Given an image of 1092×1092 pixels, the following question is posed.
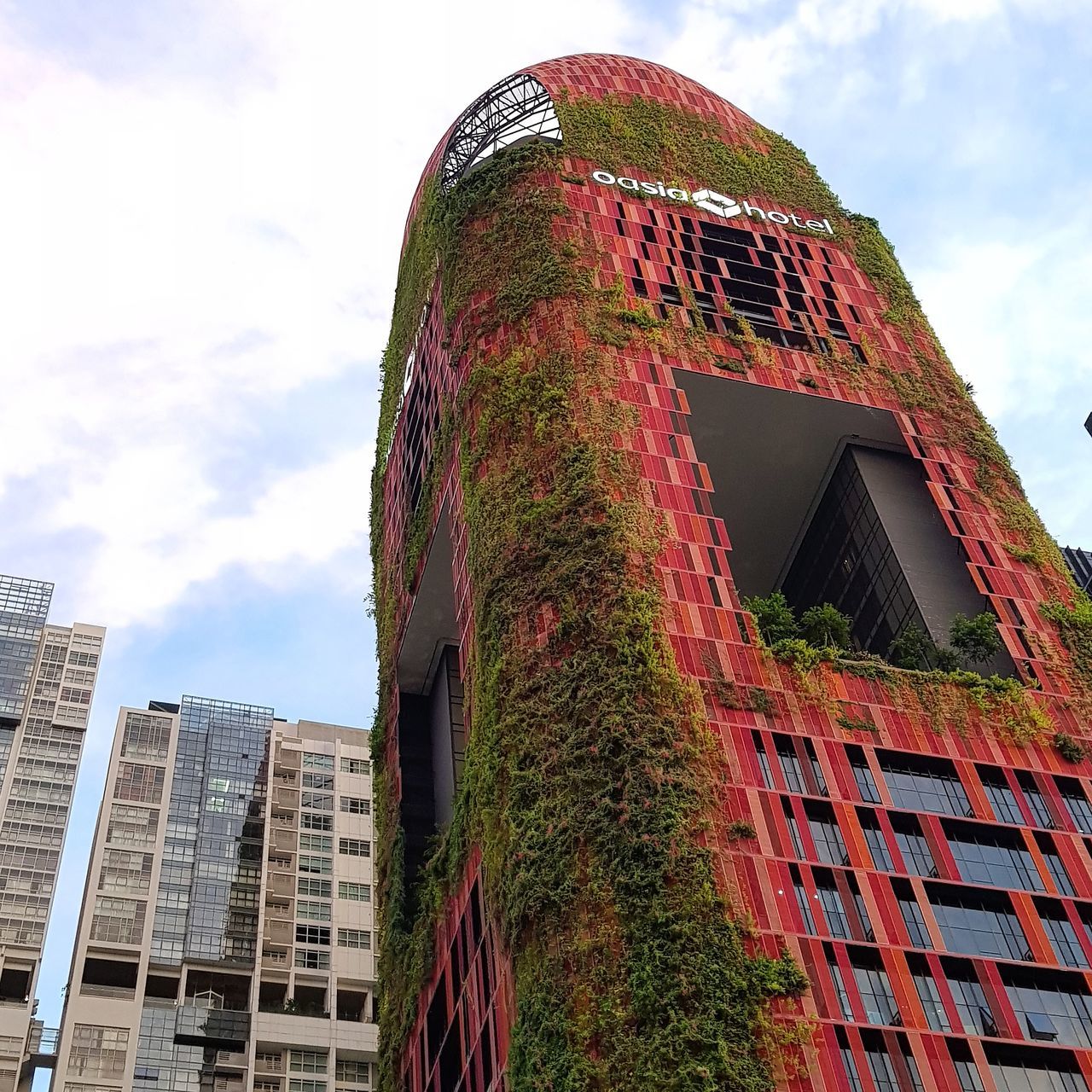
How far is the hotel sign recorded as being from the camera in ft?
195

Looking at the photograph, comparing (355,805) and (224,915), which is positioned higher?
(355,805)

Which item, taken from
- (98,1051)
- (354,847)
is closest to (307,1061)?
(98,1051)

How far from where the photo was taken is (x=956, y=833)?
3822 centimetres

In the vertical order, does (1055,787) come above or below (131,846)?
below

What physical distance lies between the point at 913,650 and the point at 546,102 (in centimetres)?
3246

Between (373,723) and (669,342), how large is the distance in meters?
23.3

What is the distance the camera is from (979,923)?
3584 centimetres

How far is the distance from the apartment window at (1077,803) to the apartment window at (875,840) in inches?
240

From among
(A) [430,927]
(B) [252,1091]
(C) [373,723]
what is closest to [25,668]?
(B) [252,1091]

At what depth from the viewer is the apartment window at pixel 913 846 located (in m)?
36.9

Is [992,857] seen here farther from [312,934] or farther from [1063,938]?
[312,934]

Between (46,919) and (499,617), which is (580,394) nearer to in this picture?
(499,617)

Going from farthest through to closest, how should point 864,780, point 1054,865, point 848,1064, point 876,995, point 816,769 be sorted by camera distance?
point 864,780
point 816,769
point 1054,865
point 876,995
point 848,1064

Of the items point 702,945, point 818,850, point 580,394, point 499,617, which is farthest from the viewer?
point 580,394
